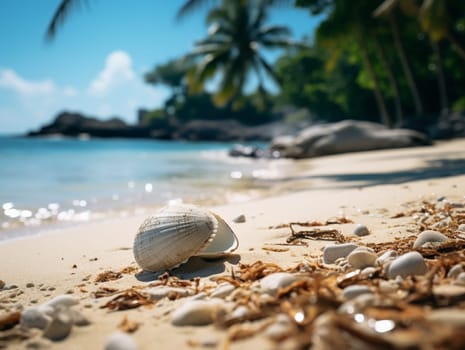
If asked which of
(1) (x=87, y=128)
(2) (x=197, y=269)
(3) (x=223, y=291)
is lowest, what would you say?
(2) (x=197, y=269)

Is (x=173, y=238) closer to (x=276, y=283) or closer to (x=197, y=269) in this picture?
(x=197, y=269)

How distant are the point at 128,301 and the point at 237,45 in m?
29.3

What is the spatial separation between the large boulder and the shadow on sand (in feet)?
51.3

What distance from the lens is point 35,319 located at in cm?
201

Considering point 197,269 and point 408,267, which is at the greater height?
point 408,267

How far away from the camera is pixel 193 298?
7.09 ft

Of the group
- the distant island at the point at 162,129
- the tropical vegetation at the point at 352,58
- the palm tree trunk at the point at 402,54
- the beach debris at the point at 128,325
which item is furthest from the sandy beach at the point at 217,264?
the distant island at the point at 162,129

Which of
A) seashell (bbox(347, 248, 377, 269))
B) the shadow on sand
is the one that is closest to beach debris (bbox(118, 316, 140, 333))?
the shadow on sand

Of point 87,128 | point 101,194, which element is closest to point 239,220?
point 101,194

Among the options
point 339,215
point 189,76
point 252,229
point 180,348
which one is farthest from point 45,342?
point 189,76

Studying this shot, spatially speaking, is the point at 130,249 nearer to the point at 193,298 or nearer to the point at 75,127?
the point at 193,298

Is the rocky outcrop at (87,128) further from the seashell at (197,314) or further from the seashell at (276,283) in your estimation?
the seashell at (197,314)

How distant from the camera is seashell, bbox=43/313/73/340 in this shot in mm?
1896

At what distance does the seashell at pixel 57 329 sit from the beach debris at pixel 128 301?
322mm
